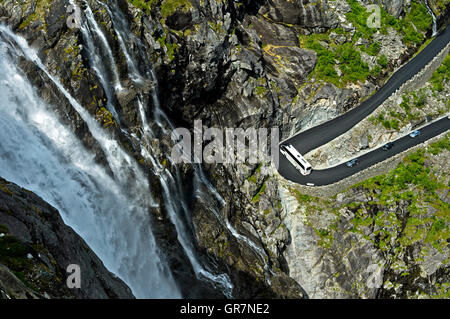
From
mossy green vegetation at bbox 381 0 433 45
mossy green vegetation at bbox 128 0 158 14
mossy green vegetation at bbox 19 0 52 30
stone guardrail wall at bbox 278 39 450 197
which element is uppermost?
mossy green vegetation at bbox 381 0 433 45

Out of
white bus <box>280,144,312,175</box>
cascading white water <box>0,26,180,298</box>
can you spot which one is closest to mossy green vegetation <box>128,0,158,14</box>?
cascading white water <box>0,26,180,298</box>

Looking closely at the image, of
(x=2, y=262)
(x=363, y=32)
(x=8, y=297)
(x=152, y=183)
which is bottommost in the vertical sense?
(x=8, y=297)

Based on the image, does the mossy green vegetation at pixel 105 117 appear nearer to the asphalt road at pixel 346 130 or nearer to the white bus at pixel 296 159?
the asphalt road at pixel 346 130


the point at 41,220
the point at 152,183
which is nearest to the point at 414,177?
the point at 152,183

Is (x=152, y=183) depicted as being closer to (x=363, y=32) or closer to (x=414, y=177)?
(x=414, y=177)

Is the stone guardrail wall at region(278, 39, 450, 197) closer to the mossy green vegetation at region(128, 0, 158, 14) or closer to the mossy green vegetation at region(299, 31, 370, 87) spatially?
the mossy green vegetation at region(299, 31, 370, 87)
